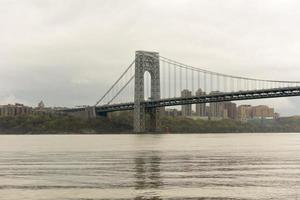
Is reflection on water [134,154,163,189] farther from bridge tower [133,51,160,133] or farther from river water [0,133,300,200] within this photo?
bridge tower [133,51,160,133]

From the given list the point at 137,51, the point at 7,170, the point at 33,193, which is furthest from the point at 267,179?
the point at 137,51

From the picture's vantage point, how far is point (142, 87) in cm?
13800

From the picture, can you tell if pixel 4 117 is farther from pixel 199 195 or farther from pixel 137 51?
pixel 199 195

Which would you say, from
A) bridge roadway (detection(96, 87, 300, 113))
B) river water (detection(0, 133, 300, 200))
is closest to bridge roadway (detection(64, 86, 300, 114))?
bridge roadway (detection(96, 87, 300, 113))

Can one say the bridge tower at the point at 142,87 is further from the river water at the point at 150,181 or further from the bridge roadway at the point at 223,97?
the river water at the point at 150,181

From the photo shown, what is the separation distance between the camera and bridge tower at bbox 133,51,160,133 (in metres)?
133

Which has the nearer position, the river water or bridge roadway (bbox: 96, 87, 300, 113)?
the river water

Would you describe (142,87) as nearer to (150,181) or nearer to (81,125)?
(81,125)

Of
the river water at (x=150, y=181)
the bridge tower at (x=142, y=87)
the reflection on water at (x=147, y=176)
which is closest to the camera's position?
the river water at (x=150, y=181)

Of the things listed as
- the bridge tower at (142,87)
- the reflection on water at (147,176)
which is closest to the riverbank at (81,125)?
the bridge tower at (142,87)

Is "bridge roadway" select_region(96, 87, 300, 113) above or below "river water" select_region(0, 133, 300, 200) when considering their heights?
above

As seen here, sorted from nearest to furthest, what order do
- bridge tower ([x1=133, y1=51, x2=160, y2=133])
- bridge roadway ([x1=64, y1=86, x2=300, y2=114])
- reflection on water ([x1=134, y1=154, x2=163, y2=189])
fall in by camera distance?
reflection on water ([x1=134, y1=154, x2=163, y2=189])
bridge roadway ([x1=64, y1=86, x2=300, y2=114])
bridge tower ([x1=133, y1=51, x2=160, y2=133])

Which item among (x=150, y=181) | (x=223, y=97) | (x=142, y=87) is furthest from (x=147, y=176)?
(x=142, y=87)

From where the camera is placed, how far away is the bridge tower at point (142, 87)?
133 meters
